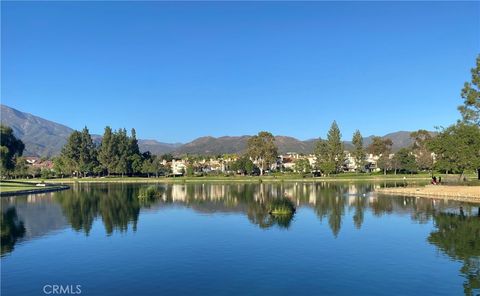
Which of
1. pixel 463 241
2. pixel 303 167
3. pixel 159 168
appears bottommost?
pixel 463 241

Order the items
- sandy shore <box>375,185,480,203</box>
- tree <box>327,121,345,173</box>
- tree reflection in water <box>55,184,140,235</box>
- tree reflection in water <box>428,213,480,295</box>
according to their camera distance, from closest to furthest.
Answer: tree reflection in water <box>428,213,480,295</box>
tree reflection in water <box>55,184,140,235</box>
sandy shore <box>375,185,480,203</box>
tree <box>327,121,345,173</box>

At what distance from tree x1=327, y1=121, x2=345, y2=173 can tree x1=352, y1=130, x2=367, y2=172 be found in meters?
7.82

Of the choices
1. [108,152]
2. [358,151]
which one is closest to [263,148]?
[358,151]

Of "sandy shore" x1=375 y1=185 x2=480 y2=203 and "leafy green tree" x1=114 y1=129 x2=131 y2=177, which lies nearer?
"sandy shore" x1=375 y1=185 x2=480 y2=203

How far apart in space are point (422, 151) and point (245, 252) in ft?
417

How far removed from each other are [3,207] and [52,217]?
13497 mm

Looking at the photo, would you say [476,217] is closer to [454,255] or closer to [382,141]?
[454,255]

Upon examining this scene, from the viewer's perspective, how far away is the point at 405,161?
13725cm

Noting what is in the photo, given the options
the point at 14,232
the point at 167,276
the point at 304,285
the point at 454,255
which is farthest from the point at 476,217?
the point at 14,232

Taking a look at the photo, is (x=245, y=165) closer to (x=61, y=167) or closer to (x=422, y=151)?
(x=422, y=151)

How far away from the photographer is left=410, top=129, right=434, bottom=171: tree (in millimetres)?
132750

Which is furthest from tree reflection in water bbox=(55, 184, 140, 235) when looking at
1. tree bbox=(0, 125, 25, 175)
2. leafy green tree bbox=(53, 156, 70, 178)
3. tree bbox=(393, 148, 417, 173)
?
leafy green tree bbox=(53, 156, 70, 178)

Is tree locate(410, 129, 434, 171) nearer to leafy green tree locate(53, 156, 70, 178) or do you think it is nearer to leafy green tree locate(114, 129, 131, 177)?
leafy green tree locate(114, 129, 131, 177)

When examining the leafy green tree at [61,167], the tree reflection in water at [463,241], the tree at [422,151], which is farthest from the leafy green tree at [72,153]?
the tree reflection in water at [463,241]
